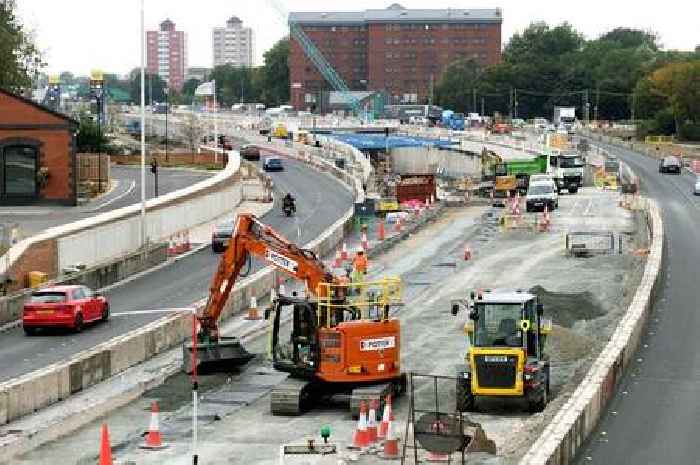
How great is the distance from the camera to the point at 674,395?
2636 centimetres

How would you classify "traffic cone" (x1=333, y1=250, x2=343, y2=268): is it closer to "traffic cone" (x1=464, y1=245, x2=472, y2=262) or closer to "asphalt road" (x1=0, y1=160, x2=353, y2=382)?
"asphalt road" (x1=0, y1=160, x2=353, y2=382)

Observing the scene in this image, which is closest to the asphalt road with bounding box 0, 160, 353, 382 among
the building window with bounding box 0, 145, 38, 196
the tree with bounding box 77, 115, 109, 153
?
the building window with bounding box 0, 145, 38, 196

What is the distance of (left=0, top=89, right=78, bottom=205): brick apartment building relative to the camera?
197ft

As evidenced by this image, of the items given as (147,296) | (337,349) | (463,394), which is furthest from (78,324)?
(463,394)

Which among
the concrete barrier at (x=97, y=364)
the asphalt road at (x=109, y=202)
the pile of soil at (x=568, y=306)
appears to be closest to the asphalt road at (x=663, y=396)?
the pile of soil at (x=568, y=306)

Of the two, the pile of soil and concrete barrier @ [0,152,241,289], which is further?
concrete barrier @ [0,152,241,289]

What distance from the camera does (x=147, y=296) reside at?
42.3 metres

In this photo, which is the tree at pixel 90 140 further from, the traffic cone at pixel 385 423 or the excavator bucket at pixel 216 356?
the traffic cone at pixel 385 423

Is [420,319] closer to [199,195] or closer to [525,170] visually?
[199,195]

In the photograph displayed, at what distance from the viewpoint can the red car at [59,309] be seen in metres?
35.3

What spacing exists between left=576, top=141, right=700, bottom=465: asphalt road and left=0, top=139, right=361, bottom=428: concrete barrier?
33.2 feet

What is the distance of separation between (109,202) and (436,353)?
32851mm

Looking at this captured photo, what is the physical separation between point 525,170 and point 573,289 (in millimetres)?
43514

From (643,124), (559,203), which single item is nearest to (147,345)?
(559,203)
